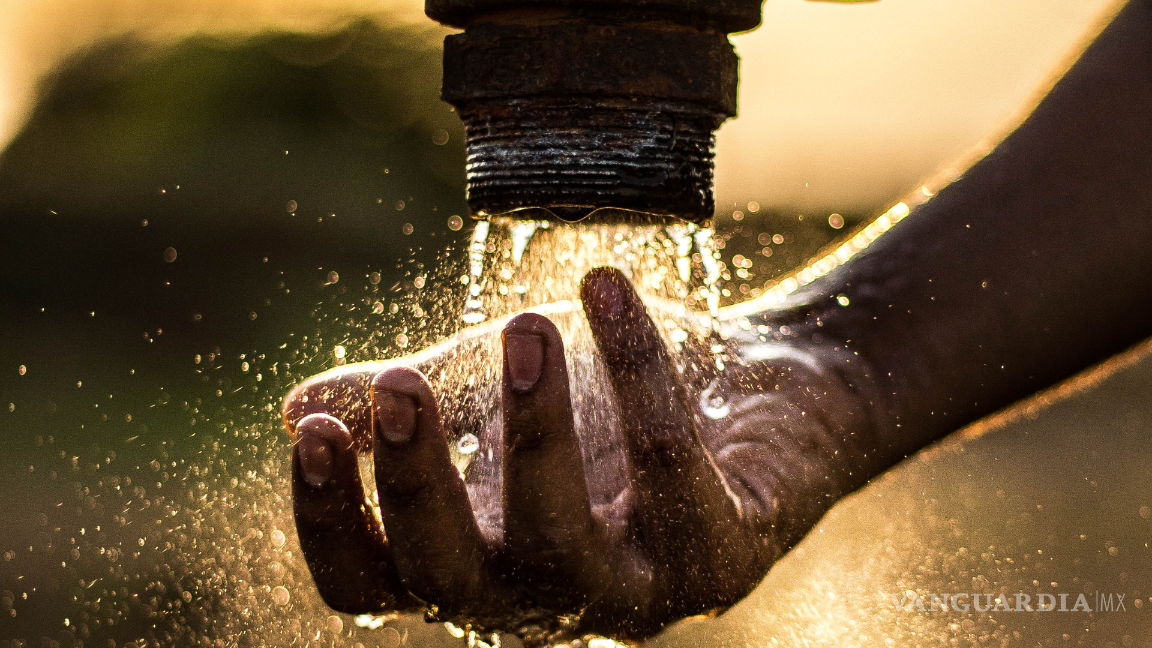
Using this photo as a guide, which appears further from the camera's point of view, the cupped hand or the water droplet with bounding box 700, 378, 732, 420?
the water droplet with bounding box 700, 378, 732, 420

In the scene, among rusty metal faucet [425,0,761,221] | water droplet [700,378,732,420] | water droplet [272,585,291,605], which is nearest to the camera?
rusty metal faucet [425,0,761,221]

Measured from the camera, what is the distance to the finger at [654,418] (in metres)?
1.32

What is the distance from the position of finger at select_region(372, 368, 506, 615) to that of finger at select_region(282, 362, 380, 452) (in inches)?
18.2

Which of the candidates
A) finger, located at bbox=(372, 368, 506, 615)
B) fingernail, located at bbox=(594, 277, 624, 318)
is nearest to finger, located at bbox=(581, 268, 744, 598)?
fingernail, located at bbox=(594, 277, 624, 318)

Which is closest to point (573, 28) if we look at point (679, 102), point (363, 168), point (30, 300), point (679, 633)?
point (679, 102)

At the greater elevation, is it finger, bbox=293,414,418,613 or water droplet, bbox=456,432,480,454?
finger, bbox=293,414,418,613

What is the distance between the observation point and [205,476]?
16.2ft

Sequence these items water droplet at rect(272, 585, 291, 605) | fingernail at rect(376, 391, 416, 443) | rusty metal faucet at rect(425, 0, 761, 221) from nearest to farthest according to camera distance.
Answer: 1. rusty metal faucet at rect(425, 0, 761, 221)
2. fingernail at rect(376, 391, 416, 443)
3. water droplet at rect(272, 585, 291, 605)

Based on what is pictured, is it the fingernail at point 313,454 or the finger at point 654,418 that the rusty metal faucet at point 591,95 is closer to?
the finger at point 654,418

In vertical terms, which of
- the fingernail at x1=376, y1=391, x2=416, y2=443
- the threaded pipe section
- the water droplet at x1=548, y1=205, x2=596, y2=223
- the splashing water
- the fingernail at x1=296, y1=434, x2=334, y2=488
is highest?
the threaded pipe section

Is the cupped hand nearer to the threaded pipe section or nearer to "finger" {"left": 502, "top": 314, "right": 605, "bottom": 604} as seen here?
"finger" {"left": 502, "top": 314, "right": 605, "bottom": 604}

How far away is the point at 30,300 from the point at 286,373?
1481 mm

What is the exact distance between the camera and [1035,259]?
1.43 meters

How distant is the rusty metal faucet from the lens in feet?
3.70
